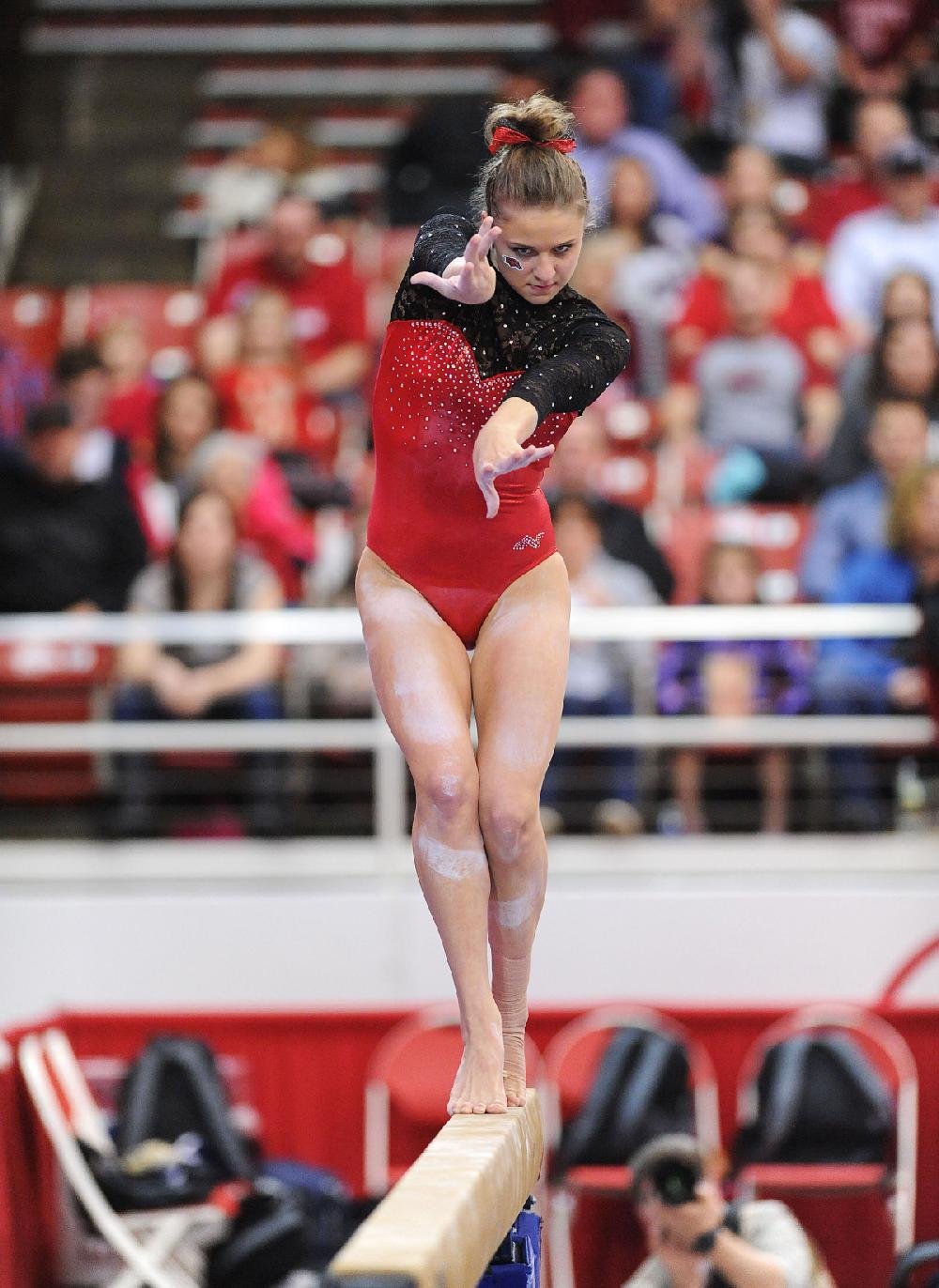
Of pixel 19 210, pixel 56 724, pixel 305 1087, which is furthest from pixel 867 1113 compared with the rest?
pixel 19 210

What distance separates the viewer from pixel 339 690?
260 inches

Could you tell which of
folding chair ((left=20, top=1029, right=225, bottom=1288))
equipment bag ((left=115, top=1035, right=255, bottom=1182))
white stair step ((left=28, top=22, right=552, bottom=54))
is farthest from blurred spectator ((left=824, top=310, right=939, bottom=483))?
white stair step ((left=28, top=22, right=552, bottom=54))

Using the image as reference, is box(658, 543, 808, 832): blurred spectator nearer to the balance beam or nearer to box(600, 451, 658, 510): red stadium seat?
box(600, 451, 658, 510): red stadium seat

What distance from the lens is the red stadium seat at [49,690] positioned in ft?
22.2

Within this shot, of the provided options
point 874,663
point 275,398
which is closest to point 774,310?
point 275,398

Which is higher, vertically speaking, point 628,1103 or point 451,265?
point 451,265

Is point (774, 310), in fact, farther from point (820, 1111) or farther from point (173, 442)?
point (820, 1111)

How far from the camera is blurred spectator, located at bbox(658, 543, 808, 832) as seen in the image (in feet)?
21.2

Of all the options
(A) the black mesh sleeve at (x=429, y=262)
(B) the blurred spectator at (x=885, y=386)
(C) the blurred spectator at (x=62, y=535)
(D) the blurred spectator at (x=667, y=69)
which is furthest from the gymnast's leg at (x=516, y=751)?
(D) the blurred spectator at (x=667, y=69)

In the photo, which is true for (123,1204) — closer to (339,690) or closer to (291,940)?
(291,940)

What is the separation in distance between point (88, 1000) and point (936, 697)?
290cm

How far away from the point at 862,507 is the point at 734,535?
56 cm

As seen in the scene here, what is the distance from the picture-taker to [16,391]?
827 centimetres

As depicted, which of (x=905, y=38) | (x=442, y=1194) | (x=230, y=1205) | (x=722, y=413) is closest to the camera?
(x=442, y=1194)
